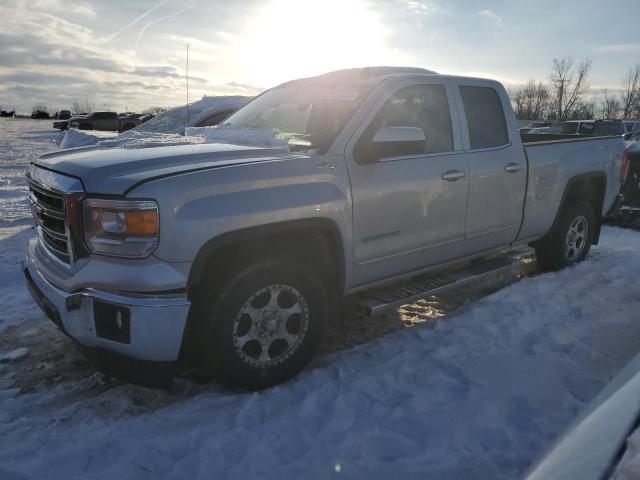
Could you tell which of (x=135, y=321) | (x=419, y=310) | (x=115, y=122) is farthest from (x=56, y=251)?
(x=115, y=122)

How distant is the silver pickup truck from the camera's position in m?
2.60

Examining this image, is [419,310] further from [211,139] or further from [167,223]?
[167,223]

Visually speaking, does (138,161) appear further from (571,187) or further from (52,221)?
(571,187)

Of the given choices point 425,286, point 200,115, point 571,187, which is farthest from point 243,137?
point 200,115

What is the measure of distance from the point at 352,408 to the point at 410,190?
1582 mm

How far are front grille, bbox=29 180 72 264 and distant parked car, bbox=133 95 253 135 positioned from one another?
9816 mm

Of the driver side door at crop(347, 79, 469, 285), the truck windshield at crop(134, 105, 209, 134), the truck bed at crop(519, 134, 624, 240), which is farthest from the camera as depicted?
the truck windshield at crop(134, 105, 209, 134)

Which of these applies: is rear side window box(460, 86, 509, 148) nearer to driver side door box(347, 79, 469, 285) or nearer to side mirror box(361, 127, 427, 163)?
driver side door box(347, 79, 469, 285)

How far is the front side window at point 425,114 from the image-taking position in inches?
146

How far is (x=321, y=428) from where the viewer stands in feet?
9.05

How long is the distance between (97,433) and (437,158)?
2.95 m

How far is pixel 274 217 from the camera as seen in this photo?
9.52ft

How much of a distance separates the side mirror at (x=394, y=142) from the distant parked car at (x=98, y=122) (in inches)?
1394

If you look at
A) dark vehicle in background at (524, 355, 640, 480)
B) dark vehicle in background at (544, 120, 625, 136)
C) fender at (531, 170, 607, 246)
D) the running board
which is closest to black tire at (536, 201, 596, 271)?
fender at (531, 170, 607, 246)
